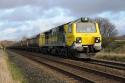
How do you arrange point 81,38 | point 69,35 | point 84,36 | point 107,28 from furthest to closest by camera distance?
point 107,28, point 69,35, point 84,36, point 81,38

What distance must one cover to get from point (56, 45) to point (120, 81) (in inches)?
770

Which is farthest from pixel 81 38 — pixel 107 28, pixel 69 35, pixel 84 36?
pixel 107 28

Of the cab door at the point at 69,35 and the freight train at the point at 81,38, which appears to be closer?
the freight train at the point at 81,38

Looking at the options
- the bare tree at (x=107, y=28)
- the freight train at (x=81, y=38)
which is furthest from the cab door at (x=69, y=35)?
the bare tree at (x=107, y=28)

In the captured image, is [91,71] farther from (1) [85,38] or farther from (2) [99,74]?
(1) [85,38]

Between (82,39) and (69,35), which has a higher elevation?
(69,35)

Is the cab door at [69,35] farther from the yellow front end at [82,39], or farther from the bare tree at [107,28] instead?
the bare tree at [107,28]

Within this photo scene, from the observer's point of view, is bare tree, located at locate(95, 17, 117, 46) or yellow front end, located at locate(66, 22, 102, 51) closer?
yellow front end, located at locate(66, 22, 102, 51)

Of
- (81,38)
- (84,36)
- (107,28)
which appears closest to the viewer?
(81,38)

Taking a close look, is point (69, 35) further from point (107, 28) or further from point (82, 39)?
point (107, 28)

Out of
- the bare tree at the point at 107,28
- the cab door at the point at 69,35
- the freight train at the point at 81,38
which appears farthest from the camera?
the bare tree at the point at 107,28

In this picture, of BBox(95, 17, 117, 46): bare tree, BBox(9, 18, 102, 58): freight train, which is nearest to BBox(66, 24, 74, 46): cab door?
BBox(9, 18, 102, 58): freight train

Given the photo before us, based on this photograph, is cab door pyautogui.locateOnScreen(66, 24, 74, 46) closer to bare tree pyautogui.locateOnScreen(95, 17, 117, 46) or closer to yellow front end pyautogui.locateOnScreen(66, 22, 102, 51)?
yellow front end pyautogui.locateOnScreen(66, 22, 102, 51)

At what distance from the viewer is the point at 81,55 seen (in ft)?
84.7
